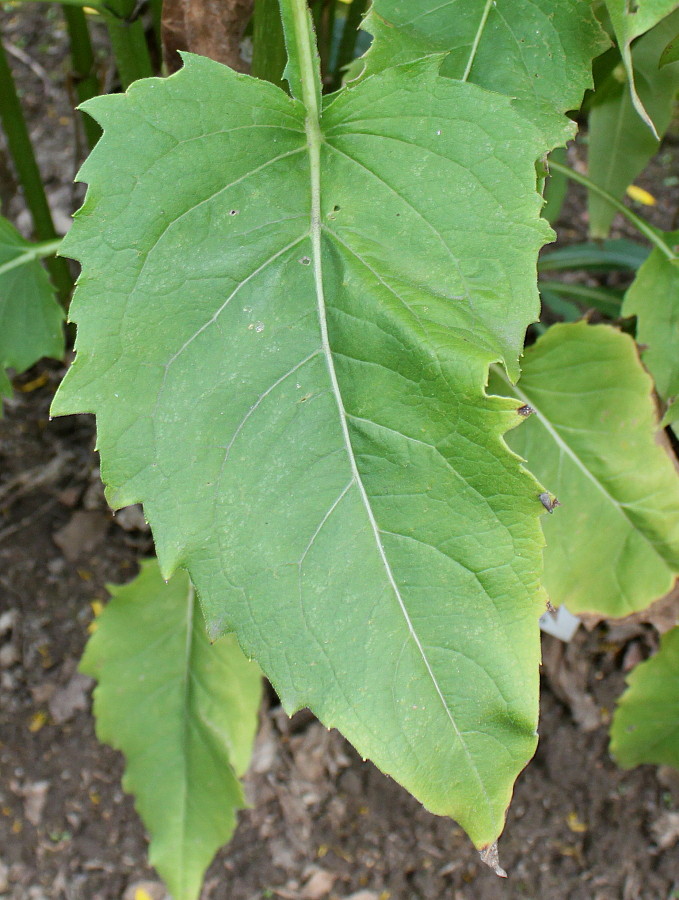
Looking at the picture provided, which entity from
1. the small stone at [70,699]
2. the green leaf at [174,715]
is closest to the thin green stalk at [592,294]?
the green leaf at [174,715]

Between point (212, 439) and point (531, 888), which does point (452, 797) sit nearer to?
point (212, 439)

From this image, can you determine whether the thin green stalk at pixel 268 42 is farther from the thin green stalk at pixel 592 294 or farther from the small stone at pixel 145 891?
the small stone at pixel 145 891

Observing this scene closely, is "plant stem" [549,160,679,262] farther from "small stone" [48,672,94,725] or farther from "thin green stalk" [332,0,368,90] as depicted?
"small stone" [48,672,94,725]

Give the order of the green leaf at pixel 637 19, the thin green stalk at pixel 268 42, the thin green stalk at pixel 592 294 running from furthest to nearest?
the thin green stalk at pixel 592 294, the thin green stalk at pixel 268 42, the green leaf at pixel 637 19

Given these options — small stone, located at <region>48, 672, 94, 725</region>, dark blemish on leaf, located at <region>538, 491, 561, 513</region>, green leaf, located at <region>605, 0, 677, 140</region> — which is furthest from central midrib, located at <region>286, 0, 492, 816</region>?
small stone, located at <region>48, 672, 94, 725</region>

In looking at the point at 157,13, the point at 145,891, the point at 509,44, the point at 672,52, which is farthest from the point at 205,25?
the point at 145,891

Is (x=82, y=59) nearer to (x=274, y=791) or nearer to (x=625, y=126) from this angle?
(x=625, y=126)

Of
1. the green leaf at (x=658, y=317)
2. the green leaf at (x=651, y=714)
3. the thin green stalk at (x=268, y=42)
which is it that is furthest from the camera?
the green leaf at (x=651, y=714)

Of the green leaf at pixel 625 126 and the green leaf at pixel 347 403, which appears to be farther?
the green leaf at pixel 625 126
